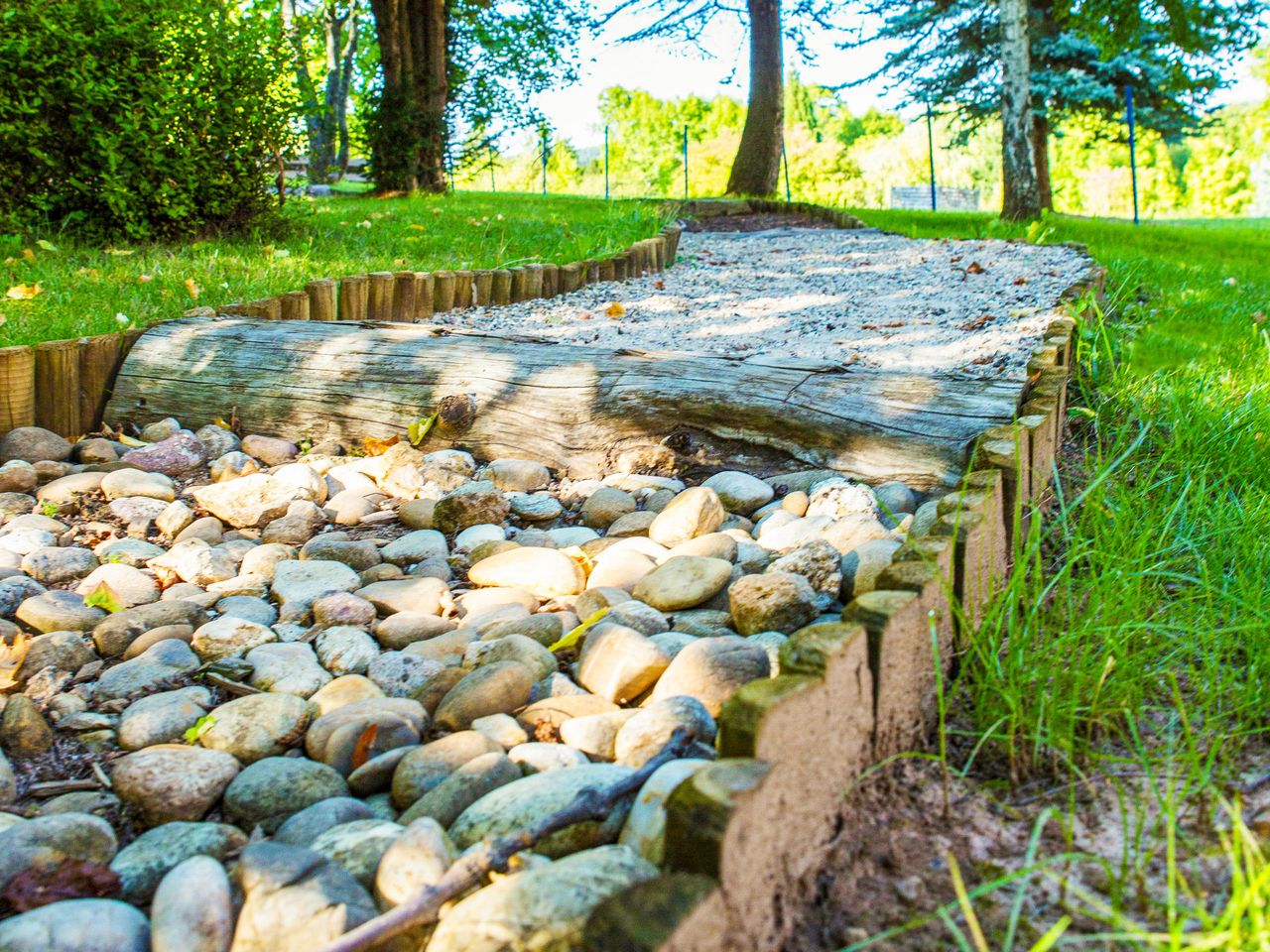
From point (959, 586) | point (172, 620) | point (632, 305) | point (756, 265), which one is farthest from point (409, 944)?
point (756, 265)

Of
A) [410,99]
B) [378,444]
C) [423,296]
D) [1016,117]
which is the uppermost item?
[410,99]

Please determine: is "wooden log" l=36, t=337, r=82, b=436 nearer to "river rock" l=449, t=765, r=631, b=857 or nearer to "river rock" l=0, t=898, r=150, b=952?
"river rock" l=0, t=898, r=150, b=952

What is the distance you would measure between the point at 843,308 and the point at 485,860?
4265 mm

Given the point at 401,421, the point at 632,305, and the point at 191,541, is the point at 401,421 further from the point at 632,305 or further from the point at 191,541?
the point at 632,305

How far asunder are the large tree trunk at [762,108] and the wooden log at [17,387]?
37.2 ft

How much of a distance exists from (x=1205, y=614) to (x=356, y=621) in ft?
5.41

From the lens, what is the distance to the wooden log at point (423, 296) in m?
4.71

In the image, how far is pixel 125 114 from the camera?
539 cm

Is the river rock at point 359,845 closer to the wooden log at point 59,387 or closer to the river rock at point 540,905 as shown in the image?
the river rock at point 540,905

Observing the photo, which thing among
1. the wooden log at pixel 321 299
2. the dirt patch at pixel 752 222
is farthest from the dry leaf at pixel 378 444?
the dirt patch at pixel 752 222

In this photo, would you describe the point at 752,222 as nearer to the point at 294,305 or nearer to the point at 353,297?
the point at 353,297

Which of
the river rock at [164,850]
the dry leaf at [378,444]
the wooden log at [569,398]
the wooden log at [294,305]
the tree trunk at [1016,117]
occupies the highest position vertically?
the tree trunk at [1016,117]

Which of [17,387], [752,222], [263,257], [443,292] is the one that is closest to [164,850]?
[17,387]

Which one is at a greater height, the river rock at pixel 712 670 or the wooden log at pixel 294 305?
the wooden log at pixel 294 305
